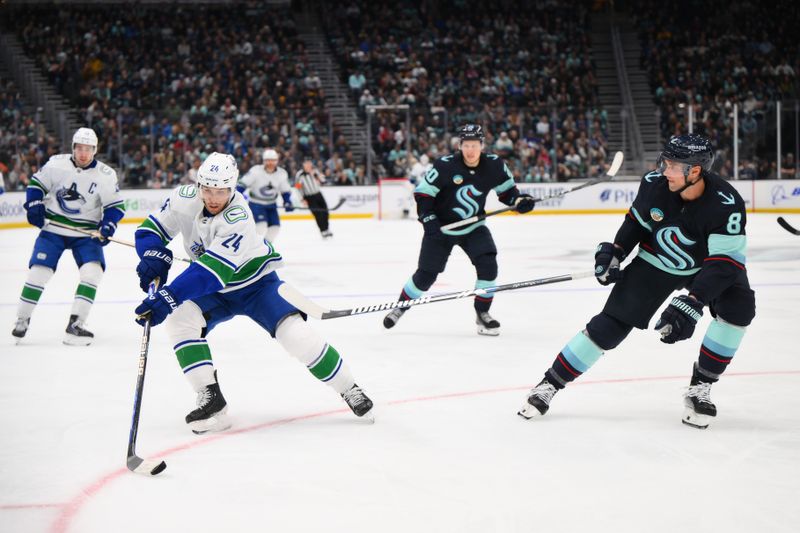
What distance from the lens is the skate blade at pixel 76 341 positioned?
544 centimetres

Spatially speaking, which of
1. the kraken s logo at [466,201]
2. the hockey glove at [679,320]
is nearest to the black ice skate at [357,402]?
the hockey glove at [679,320]

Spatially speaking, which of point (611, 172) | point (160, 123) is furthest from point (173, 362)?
point (160, 123)

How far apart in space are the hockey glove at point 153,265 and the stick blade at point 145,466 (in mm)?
756

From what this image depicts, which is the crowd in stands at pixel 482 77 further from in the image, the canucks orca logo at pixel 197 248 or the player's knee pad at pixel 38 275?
the canucks orca logo at pixel 197 248

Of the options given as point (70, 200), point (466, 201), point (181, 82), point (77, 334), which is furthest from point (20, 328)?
point (181, 82)

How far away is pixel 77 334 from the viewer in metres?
5.52

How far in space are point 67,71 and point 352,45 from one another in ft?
19.4

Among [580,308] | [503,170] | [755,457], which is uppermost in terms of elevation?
[503,170]

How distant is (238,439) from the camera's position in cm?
342

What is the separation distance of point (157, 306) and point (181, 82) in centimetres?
1681

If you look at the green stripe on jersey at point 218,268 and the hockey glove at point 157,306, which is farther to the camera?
the green stripe on jersey at point 218,268

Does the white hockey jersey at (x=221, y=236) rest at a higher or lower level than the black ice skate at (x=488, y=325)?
higher

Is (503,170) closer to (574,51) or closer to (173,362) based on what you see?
(173,362)

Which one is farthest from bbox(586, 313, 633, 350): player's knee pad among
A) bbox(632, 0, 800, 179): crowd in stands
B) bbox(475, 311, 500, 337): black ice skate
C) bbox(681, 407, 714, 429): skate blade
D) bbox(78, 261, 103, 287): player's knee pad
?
bbox(632, 0, 800, 179): crowd in stands
